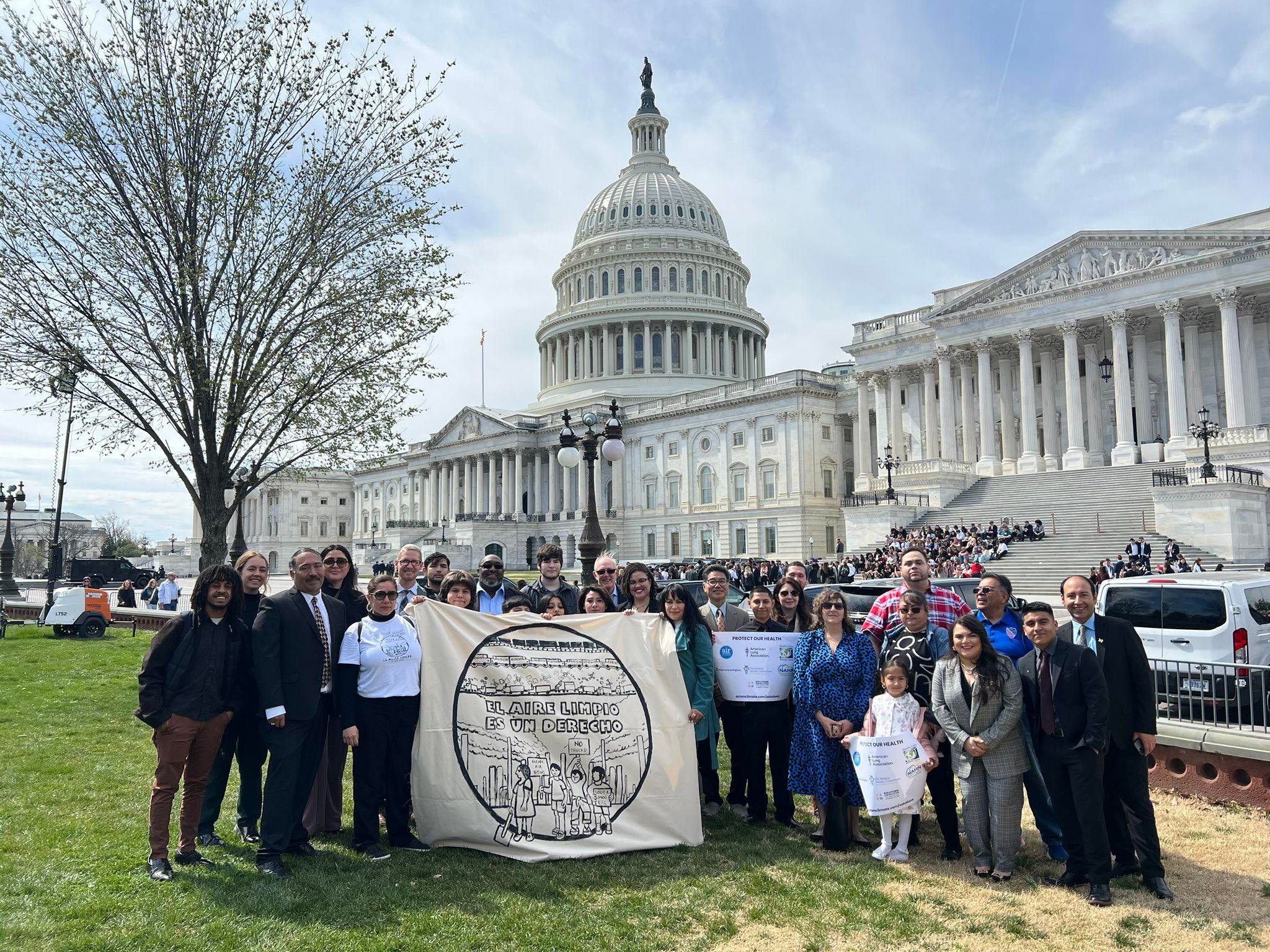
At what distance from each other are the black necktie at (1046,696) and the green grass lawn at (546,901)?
121 centimetres

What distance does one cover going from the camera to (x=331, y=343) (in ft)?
55.9

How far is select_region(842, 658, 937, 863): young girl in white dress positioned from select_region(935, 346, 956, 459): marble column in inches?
1854

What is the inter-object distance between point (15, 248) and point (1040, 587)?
3126 cm

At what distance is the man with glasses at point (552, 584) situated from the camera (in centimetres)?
991

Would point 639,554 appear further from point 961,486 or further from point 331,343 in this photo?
point 331,343

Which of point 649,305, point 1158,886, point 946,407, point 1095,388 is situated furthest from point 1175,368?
point 649,305

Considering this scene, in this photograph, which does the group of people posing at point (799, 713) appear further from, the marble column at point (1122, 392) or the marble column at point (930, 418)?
the marble column at point (930, 418)

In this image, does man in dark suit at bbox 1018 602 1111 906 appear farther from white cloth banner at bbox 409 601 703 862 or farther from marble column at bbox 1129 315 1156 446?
marble column at bbox 1129 315 1156 446

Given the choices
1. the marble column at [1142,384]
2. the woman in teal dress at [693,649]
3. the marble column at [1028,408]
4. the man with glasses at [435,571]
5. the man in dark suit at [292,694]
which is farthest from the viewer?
the marble column at [1028,408]

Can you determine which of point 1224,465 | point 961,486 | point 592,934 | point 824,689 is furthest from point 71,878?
point 961,486

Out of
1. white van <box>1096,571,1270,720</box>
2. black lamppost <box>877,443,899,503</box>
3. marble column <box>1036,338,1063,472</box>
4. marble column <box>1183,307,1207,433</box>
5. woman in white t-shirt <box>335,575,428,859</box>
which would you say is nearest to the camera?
woman in white t-shirt <box>335,575,428,859</box>

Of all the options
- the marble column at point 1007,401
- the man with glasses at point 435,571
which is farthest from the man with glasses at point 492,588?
the marble column at point 1007,401

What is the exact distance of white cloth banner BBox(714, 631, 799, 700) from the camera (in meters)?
8.25

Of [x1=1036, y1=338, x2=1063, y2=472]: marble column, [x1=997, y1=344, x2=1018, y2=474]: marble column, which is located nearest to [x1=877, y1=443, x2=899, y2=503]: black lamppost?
[x1=997, y1=344, x2=1018, y2=474]: marble column
